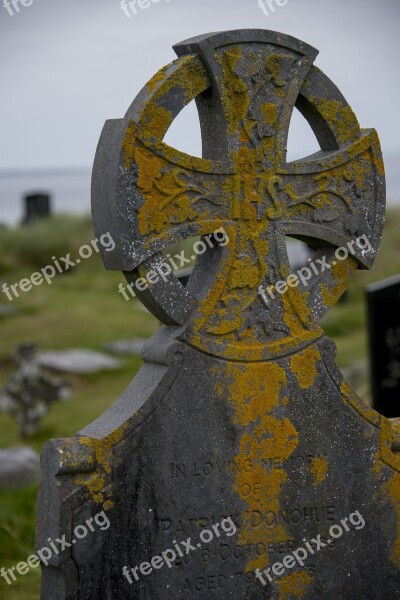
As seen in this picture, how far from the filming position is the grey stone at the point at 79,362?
12.7m

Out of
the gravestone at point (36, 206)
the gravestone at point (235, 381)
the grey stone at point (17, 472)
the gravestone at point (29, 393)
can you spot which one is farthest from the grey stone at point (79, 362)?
the gravestone at point (36, 206)

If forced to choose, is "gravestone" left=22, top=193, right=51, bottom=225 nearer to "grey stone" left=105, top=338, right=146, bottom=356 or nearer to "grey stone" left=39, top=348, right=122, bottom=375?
"grey stone" left=105, top=338, right=146, bottom=356

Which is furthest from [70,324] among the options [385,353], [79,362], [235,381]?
[235,381]

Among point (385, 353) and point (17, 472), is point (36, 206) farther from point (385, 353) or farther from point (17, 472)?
point (17, 472)

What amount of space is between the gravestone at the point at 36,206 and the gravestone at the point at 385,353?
53.1 ft

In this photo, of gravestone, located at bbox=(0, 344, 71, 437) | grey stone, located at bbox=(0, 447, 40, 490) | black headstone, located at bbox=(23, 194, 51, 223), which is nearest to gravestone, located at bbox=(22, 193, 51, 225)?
black headstone, located at bbox=(23, 194, 51, 223)

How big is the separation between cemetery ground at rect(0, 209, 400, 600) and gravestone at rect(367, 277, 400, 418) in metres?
0.79

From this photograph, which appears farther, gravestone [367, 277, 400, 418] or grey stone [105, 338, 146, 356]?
grey stone [105, 338, 146, 356]

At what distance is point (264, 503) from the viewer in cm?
500

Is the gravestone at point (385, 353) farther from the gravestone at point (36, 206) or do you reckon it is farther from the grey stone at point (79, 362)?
the gravestone at point (36, 206)

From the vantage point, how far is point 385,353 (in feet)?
33.8

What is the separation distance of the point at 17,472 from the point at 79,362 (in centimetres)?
442

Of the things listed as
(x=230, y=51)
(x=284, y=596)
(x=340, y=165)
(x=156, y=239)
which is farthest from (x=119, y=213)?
(x=284, y=596)

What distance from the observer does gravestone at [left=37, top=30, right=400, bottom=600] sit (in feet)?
15.2
